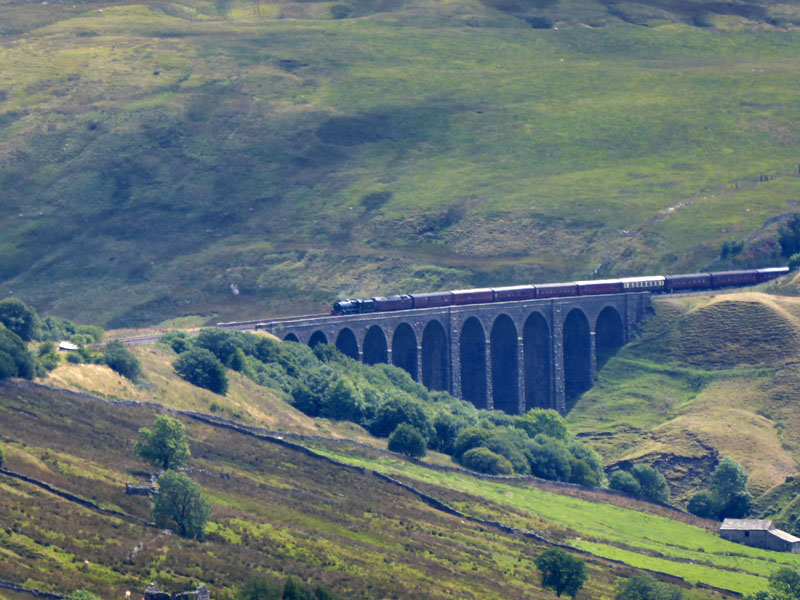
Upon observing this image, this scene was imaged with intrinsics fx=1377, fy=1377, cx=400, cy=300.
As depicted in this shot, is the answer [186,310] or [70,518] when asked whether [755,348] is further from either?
[70,518]

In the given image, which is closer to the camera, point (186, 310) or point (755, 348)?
point (755, 348)

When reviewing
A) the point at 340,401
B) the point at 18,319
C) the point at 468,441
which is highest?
the point at 18,319

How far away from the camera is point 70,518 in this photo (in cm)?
7881

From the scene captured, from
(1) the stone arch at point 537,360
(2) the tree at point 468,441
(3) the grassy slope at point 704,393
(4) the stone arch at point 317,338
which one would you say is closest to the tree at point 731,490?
(3) the grassy slope at point 704,393

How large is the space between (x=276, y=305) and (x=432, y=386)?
129 ft

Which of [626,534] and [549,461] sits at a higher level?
[549,461]

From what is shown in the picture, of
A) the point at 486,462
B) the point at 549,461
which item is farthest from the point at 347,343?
the point at 486,462

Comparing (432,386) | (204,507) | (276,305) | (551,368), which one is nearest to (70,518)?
(204,507)

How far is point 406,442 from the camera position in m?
123

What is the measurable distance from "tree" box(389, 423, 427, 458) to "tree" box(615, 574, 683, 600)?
32.5 m

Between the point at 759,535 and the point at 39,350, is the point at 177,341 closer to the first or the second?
the point at 39,350

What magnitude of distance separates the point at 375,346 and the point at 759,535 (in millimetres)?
51044

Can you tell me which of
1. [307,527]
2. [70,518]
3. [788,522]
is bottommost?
[788,522]

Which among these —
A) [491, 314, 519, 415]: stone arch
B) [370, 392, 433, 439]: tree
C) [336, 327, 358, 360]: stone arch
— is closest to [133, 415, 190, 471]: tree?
[370, 392, 433, 439]: tree
